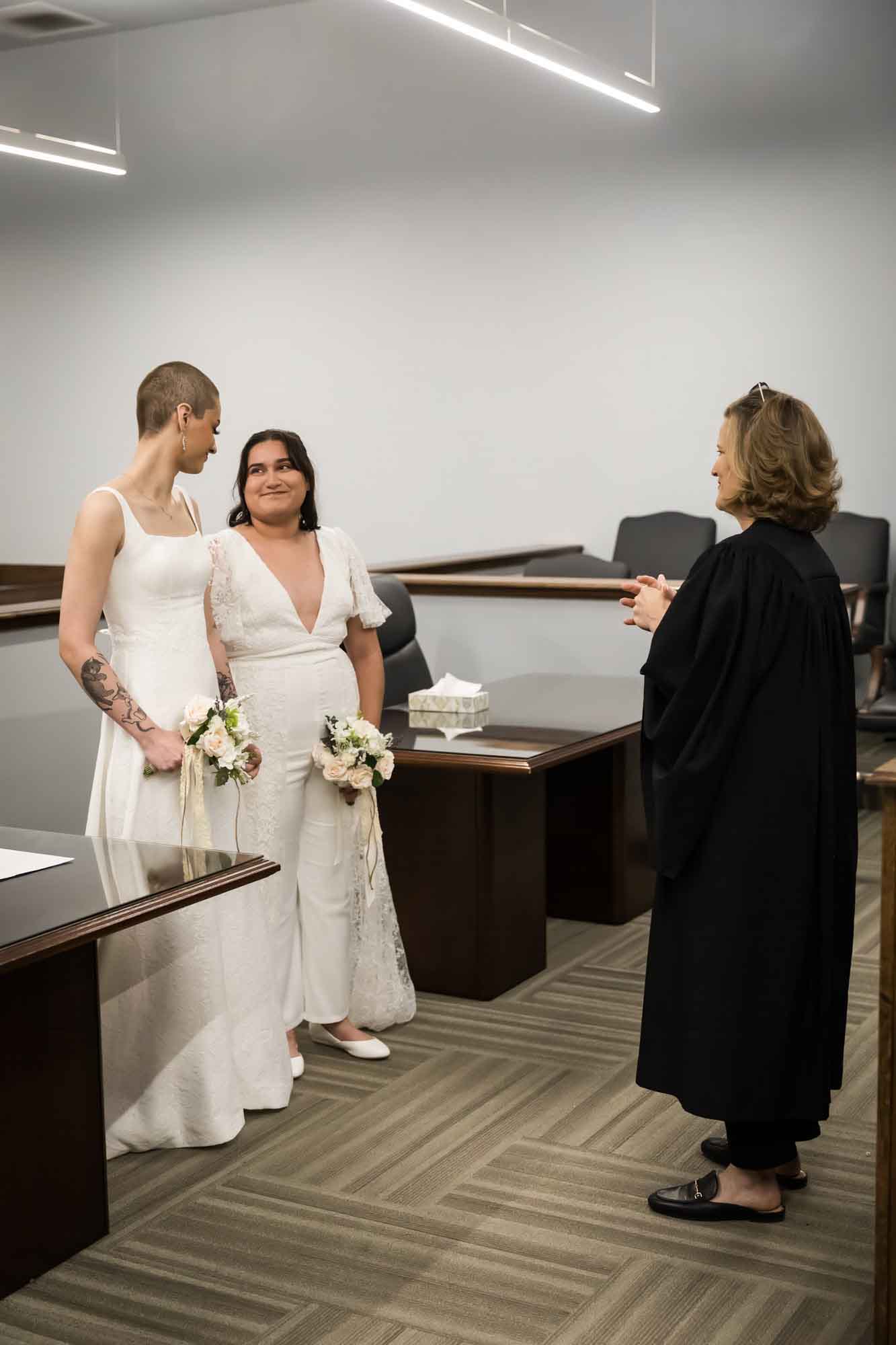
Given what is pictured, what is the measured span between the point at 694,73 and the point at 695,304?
127 cm

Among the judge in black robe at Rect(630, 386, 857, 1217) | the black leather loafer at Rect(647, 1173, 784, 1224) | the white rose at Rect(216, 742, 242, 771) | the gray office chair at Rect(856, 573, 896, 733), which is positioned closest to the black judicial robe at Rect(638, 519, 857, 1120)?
the judge in black robe at Rect(630, 386, 857, 1217)

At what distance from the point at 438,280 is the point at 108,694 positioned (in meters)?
6.91

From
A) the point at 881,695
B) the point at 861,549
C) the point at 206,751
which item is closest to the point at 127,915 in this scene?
the point at 206,751

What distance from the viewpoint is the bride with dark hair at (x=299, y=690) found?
3473 millimetres

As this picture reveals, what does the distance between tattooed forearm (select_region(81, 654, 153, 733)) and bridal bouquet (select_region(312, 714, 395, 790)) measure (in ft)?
1.74

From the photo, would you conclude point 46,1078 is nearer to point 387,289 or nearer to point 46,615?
point 46,615

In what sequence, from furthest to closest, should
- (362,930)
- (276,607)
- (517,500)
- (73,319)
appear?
(73,319) → (517,500) → (362,930) → (276,607)

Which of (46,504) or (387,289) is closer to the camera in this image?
(387,289)

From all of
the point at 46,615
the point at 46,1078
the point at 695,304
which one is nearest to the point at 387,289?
the point at 695,304

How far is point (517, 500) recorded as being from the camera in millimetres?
9344

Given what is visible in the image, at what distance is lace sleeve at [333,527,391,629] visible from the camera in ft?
12.0

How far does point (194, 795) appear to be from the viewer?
3.14 m

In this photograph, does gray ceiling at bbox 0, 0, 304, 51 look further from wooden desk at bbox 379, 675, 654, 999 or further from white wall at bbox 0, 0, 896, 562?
wooden desk at bbox 379, 675, 654, 999

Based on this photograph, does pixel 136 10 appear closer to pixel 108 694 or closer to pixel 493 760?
pixel 493 760
